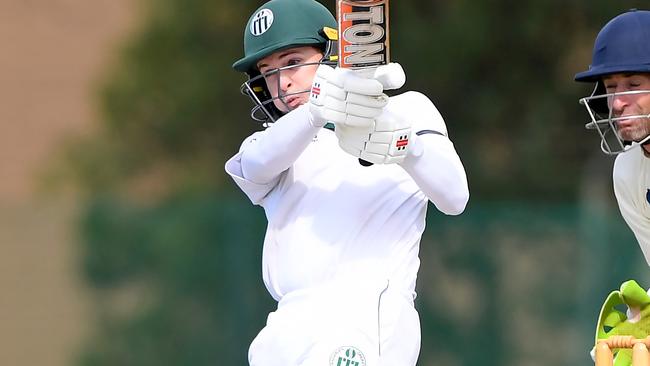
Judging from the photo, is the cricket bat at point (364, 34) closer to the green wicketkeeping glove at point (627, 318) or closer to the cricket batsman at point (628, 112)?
the cricket batsman at point (628, 112)

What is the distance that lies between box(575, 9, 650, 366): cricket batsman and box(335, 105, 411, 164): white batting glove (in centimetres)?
86

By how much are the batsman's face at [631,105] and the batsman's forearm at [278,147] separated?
1058 mm

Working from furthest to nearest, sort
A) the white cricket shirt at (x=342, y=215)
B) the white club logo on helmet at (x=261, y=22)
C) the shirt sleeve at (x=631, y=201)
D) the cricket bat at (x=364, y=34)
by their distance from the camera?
the shirt sleeve at (x=631, y=201)
the white club logo on helmet at (x=261, y=22)
the white cricket shirt at (x=342, y=215)
the cricket bat at (x=364, y=34)

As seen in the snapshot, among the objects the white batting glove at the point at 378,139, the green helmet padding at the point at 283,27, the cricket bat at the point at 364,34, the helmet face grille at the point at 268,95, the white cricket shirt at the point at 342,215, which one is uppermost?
the cricket bat at the point at 364,34

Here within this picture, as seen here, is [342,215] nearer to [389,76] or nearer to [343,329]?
[343,329]

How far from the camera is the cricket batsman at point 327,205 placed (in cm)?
474

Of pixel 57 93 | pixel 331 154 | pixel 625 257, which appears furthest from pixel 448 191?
pixel 57 93

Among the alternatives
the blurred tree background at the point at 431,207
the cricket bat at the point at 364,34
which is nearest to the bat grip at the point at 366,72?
the cricket bat at the point at 364,34

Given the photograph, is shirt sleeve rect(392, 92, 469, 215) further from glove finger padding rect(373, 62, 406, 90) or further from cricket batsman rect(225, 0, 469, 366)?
glove finger padding rect(373, 62, 406, 90)

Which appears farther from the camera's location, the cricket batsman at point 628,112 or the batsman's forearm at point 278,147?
the cricket batsman at point 628,112

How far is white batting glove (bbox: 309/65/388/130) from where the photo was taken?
14.4ft

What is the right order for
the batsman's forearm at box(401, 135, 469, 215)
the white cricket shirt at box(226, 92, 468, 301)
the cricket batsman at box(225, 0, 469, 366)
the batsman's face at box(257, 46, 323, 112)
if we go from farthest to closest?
the batsman's face at box(257, 46, 323, 112), the white cricket shirt at box(226, 92, 468, 301), the cricket batsman at box(225, 0, 469, 366), the batsman's forearm at box(401, 135, 469, 215)

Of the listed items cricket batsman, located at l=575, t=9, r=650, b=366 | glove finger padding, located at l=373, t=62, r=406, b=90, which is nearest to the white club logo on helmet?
glove finger padding, located at l=373, t=62, r=406, b=90

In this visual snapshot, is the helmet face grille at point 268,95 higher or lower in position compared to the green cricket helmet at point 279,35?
lower
